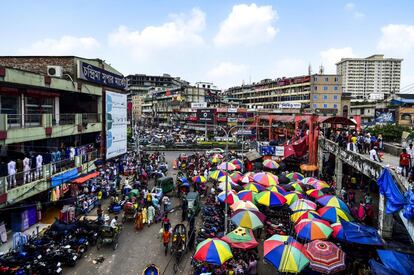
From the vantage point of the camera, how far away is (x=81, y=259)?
42.6 feet

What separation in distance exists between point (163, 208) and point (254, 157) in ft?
41.8

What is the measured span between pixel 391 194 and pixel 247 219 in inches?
228

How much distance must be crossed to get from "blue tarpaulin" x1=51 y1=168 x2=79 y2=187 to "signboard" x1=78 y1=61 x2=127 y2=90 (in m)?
7.62

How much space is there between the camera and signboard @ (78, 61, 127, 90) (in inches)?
898

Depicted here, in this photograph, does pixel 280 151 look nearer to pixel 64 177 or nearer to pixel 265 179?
pixel 265 179

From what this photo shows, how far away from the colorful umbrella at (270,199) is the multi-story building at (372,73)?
16416cm

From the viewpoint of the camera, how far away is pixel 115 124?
27.9 m

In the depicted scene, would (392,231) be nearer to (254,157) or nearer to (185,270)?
(185,270)

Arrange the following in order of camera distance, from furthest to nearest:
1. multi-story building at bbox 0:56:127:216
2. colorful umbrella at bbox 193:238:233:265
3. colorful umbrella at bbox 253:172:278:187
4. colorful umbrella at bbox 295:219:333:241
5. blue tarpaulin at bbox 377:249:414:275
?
colorful umbrella at bbox 253:172:278:187, multi-story building at bbox 0:56:127:216, colorful umbrella at bbox 295:219:333:241, colorful umbrella at bbox 193:238:233:265, blue tarpaulin at bbox 377:249:414:275

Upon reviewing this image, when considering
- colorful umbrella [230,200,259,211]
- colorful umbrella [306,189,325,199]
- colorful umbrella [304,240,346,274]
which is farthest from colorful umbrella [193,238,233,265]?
colorful umbrella [306,189,325,199]

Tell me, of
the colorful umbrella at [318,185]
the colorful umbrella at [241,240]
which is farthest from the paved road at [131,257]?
the colorful umbrella at [318,185]

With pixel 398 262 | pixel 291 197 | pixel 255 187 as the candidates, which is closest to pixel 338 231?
pixel 398 262

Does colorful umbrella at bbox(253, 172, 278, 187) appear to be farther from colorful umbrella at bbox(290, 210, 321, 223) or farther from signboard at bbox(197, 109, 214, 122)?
signboard at bbox(197, 109, 214, 122)

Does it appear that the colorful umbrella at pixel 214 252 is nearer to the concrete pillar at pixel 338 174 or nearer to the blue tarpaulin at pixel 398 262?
the blue tarpaulin at pixel 398 262
